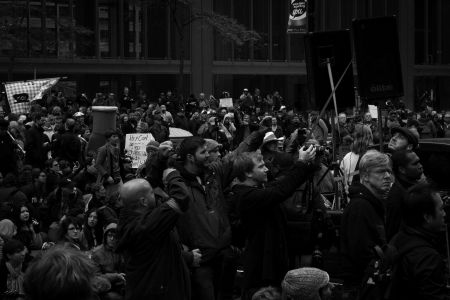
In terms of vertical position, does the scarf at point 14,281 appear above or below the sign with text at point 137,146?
below

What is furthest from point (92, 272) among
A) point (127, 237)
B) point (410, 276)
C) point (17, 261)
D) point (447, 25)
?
point (447, 25)

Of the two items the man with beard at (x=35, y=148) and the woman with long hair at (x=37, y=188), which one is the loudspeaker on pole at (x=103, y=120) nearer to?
the man with beard at (x=35, y=148)

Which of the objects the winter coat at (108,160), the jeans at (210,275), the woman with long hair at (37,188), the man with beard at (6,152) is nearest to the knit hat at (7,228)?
the woman with long hair at (37,188)

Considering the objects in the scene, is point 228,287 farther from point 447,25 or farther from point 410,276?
point 447,25

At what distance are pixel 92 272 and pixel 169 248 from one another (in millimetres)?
3325

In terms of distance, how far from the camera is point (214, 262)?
837 cm

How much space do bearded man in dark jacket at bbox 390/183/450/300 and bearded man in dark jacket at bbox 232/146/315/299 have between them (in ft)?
5.86

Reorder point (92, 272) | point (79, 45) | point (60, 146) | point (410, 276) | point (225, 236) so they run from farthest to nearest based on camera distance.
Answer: point (79, 45) < point (60, 146) < point (225, 236) < point (410, 276) < point (92, 272)

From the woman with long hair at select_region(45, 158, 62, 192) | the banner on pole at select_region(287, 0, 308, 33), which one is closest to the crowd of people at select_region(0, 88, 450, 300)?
the woman with long hair at select_region(45, 158, 62, 192)

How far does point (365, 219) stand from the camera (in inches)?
279

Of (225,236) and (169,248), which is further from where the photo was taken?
(225,236)

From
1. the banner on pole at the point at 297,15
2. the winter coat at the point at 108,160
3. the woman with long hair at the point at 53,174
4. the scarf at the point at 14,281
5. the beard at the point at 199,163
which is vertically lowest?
the scarf at the point at 14,281

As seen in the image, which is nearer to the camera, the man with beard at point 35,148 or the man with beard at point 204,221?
the man with beard at point 204,221

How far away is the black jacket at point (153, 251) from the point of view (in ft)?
22.7
